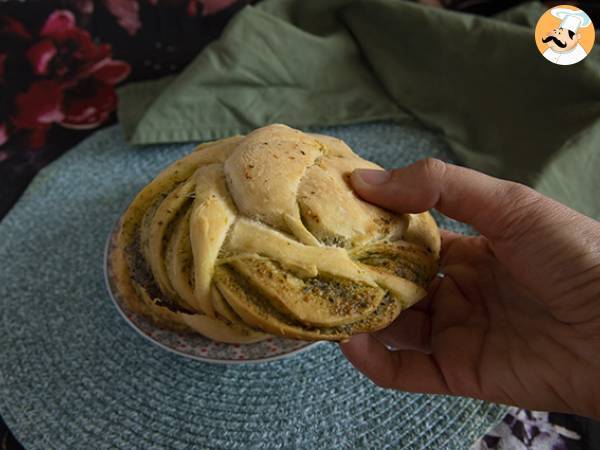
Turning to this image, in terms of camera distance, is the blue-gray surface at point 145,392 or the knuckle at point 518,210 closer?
the knuckle at point 518,210

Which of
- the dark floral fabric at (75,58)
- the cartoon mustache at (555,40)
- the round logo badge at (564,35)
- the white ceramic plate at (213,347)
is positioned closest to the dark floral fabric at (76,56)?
the dark floral fabric at (75,58)

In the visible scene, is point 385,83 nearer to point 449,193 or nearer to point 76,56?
point 449,193

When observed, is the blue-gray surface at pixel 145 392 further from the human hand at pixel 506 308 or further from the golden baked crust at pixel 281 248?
the golden baked crust at pixel 281 248

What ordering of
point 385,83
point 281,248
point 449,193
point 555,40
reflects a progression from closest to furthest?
point 281,248, point 449,193, point 555,40, point 385,83

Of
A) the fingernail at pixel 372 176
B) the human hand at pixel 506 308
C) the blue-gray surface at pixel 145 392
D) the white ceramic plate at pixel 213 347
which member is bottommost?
the blue-gray surface at pixel 145 392

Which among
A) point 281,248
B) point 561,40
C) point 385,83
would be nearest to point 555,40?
point 561,40

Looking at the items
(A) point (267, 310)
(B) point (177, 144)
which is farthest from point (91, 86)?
(A) point (267, 310)
